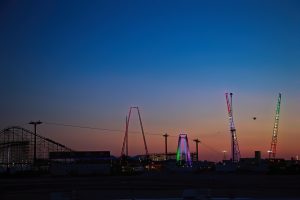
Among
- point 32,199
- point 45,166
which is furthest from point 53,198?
point 45,166

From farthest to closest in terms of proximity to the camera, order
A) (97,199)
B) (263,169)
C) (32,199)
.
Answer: (263,169)
(32,199)
(97,199)

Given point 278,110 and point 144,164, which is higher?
point 278,110

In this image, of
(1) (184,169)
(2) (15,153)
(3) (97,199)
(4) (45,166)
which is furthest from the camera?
(2) (15,153)

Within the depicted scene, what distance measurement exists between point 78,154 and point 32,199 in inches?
5396

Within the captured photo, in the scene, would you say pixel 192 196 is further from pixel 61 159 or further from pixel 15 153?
pixel 15 153

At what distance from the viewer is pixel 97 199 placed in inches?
1189

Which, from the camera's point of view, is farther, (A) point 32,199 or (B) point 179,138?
(B) point 179,138

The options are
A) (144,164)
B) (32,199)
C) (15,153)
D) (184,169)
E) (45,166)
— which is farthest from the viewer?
(15,153)

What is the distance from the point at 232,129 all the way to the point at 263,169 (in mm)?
80781

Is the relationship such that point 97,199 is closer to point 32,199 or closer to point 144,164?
point 32,199

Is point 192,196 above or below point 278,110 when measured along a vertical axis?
below

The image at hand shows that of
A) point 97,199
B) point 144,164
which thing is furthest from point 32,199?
point 144,164

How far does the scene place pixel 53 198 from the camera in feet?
78.9

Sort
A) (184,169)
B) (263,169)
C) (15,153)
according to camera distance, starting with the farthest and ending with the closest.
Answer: (15,153) → (184,169) → (263,169)
